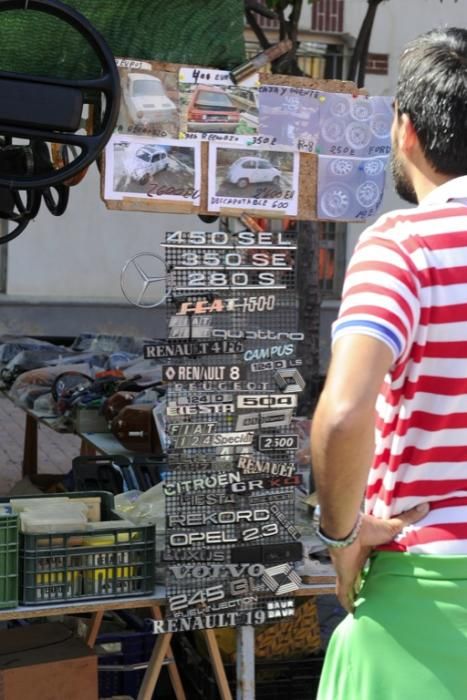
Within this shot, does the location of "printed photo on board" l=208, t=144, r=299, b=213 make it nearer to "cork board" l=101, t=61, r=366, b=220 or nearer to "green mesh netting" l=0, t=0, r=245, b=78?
"cork board" l=101, t=61, r=366, b=220

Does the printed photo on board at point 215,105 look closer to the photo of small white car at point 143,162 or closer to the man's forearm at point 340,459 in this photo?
the photo of small white car at point 143,162

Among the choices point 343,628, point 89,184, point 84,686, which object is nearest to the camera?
point 343,628

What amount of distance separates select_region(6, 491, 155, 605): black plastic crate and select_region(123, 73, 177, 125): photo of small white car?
3.93 ft

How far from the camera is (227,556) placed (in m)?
3.35

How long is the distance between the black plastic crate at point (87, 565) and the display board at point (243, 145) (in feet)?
3.16

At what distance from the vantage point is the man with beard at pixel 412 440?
1.74 m

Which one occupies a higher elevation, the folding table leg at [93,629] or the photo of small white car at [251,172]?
the photo of small white car at [251,172]

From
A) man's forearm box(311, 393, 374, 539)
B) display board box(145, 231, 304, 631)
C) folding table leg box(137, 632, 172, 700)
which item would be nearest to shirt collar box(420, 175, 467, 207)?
man's forearm box(311, 393, 374, 539)

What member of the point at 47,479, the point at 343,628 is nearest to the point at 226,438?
the point at 343,628

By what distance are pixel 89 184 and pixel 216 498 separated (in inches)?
443

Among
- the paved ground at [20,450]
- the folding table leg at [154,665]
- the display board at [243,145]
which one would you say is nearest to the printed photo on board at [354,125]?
the display board at [243,145]

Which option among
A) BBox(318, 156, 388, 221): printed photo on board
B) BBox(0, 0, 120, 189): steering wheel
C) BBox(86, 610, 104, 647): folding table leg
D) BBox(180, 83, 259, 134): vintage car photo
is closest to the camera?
BBox(0, 0, 120, 189): steering wheel

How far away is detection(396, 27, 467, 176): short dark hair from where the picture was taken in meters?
1.85

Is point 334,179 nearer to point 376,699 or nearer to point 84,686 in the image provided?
point 84,686
